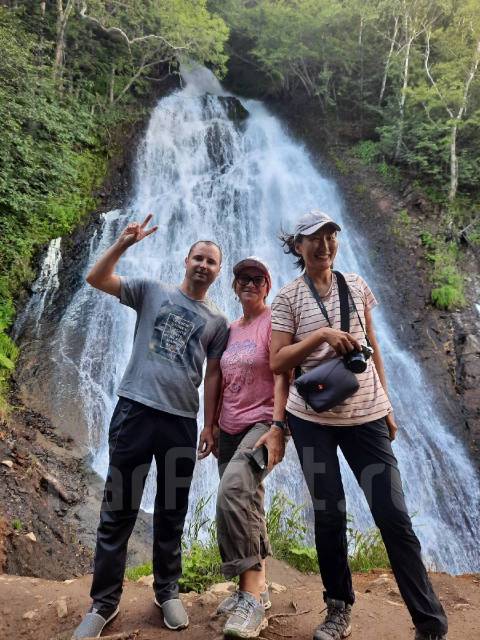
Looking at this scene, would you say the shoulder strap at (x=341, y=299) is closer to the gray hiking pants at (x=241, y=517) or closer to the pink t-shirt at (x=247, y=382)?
the pink t-shirt at (x=247, y=382)

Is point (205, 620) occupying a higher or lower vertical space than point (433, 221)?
lower

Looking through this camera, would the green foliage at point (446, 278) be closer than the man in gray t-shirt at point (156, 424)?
No

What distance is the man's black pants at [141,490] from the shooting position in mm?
2438

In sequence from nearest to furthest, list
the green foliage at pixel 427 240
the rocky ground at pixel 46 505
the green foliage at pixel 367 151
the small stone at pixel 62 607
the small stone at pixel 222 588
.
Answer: the small stone at pixel 62 607, the small stone at pixel 222 588, the rocky ground at pixel 46 505, the green foliage at pixel 427 240, the green foliage at pixel 367 151

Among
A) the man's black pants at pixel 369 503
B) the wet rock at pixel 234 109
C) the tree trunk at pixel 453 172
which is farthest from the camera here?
the wet rock at pixel 234 109

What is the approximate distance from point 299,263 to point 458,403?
822cm

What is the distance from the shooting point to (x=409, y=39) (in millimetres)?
14500

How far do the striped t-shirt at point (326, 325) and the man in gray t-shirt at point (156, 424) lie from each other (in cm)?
57

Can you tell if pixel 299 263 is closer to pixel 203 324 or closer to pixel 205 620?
pixel 203 324

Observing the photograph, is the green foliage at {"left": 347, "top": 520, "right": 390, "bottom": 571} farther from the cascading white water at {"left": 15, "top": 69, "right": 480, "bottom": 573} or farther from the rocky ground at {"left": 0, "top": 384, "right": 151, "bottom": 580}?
the rocky ground at {"left": 0, "top": 384, "right": 151, "bottom": 580}

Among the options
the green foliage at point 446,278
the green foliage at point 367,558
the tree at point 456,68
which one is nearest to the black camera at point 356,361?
the green foliage at point 367,558

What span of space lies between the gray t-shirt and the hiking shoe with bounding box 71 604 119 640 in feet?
3.56

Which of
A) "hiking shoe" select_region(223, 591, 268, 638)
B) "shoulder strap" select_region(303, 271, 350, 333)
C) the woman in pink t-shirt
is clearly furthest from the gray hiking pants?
"shoulder strap" select_region(303, 271, 350, 333)

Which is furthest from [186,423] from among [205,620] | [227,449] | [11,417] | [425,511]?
[425,511]
